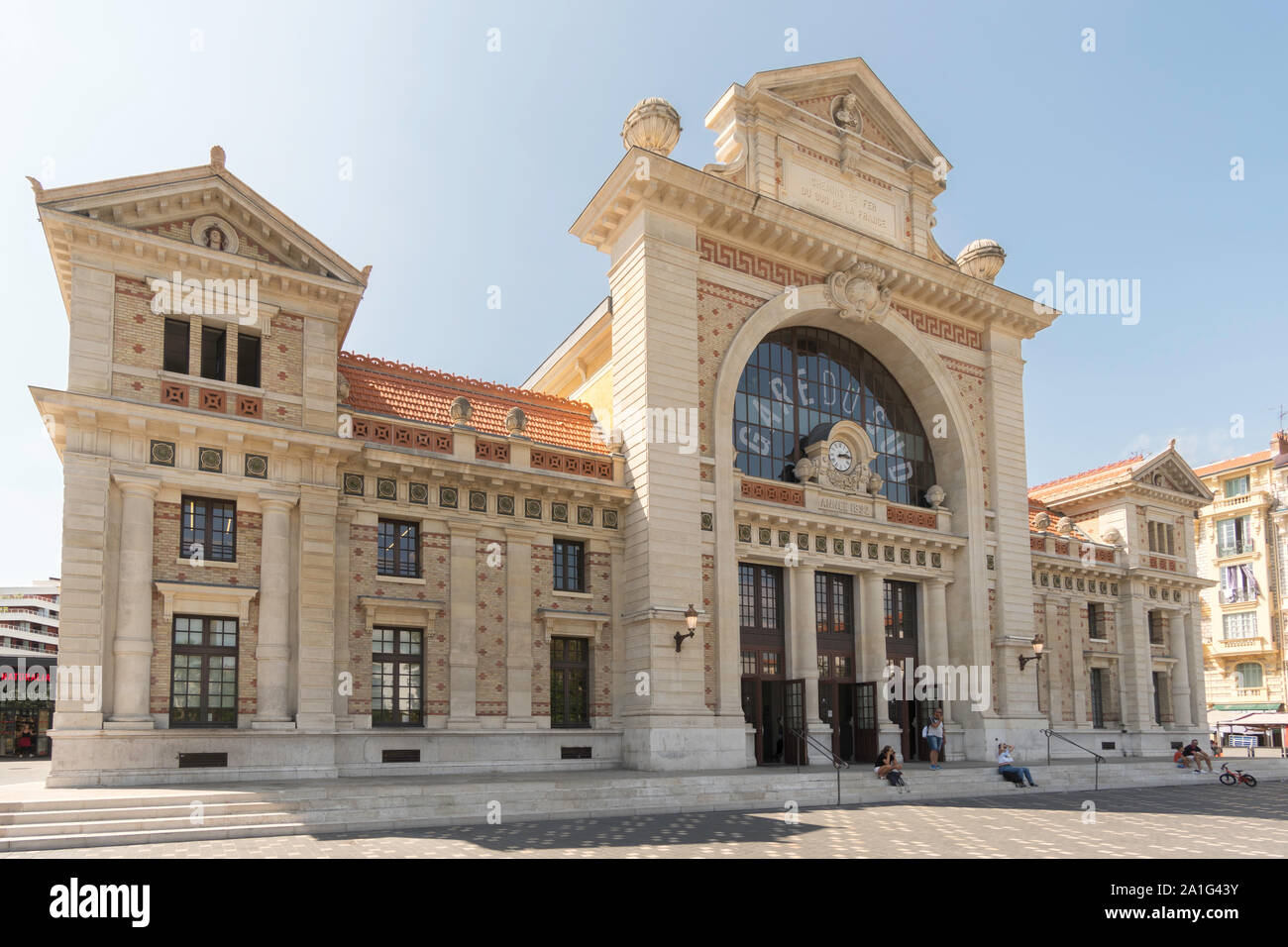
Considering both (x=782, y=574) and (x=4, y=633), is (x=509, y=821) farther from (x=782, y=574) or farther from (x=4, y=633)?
(x=4, y=633)

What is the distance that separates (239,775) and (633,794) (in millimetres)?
7966

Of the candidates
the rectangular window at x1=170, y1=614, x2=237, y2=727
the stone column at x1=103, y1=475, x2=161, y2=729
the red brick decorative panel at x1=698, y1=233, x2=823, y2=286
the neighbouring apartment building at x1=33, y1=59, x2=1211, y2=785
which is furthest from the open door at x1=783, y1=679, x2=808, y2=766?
the stone column at x1=103, y1=475, x2=161, y2=729

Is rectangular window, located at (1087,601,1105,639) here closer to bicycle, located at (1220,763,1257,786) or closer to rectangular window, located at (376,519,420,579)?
bicycle, located at (1220,763,1257,786)

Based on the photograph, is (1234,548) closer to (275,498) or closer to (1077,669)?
(1077,669)

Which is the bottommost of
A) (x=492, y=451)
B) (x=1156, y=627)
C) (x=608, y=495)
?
(x=1156, y=627)

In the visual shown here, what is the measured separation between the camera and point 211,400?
2170 cm

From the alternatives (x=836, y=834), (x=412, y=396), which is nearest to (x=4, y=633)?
(x=412, y=396)

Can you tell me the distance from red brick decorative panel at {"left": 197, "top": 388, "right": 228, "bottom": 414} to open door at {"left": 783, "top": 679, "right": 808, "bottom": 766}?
1675 cm

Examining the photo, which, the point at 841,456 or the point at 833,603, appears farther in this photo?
the point at 841,456

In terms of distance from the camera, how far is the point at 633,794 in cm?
2114

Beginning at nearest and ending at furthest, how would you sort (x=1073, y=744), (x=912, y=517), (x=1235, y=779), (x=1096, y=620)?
(x=1235, y=779) < (x=912, y=517) < (x=1073, y=744) < (x=1096, y=620)

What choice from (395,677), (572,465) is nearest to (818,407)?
(572,465)

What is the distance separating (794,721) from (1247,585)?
46027 millimetres

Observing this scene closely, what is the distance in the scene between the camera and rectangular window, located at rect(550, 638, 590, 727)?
25.8 m
